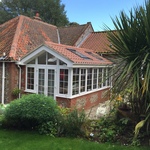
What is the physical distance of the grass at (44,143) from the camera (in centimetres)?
589

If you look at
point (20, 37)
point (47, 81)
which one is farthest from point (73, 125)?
point (20, 37)

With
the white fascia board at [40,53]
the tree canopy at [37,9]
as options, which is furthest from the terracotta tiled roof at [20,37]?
the tree canopy at [37,9]

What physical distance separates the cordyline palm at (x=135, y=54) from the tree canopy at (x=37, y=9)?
34.0 metres

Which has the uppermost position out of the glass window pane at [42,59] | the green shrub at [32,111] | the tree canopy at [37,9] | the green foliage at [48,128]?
the tree canopy at [37,9]

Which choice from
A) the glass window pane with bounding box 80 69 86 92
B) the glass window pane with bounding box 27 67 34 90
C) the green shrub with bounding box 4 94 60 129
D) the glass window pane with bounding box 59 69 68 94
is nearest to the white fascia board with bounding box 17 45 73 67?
the glass window pane with bounding box 27 67 34 90

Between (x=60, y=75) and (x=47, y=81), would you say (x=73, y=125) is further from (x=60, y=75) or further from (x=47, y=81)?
(x=47, y=81)

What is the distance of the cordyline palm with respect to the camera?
6.46 metres

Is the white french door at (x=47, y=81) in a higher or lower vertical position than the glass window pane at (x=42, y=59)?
lower

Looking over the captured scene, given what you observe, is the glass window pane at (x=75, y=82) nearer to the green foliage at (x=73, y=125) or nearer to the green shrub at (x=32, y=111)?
the green shrub at (x=32, y=111)

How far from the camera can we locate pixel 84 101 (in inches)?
503

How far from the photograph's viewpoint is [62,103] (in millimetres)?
11586

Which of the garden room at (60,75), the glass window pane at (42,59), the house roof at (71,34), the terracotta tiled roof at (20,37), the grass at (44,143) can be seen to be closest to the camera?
the grass at (44,143)

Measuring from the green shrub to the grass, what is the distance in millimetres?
599

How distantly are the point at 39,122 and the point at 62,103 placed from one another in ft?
14.6
